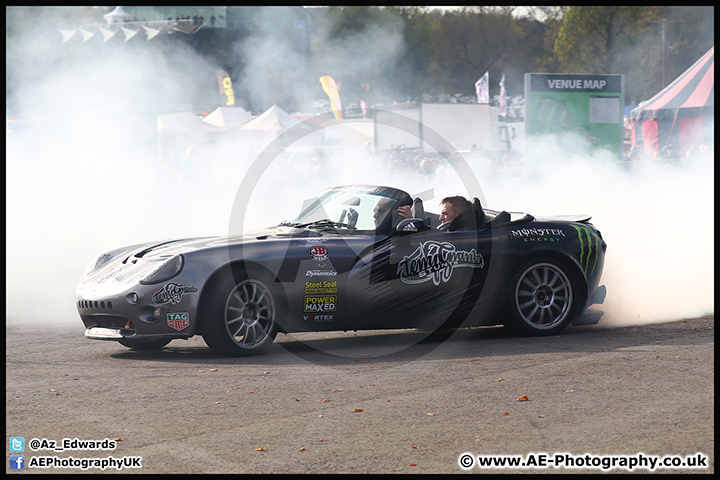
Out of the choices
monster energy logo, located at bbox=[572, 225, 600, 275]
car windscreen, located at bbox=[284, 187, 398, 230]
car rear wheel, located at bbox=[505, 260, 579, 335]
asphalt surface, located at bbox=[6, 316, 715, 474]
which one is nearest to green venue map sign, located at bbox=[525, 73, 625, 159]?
monster energy logo, located at bbox=[572, 225, 600, 275]

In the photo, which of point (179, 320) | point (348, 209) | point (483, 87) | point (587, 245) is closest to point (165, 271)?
point (179, 320)

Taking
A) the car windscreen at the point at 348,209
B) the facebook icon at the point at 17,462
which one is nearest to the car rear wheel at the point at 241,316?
the car windscreen at the point at 348,209

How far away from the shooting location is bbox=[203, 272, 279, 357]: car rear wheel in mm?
6203

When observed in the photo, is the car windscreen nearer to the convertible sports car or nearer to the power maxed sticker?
the convertible sports car

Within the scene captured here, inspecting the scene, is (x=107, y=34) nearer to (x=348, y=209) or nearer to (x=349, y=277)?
(x=348, y=209)

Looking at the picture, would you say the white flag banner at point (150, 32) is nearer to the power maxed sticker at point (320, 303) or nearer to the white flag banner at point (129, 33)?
the white flag banner at point (129, 33)

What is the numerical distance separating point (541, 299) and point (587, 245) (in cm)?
69

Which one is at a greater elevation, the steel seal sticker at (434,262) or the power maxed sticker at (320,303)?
the steel seal sticker at (434,262)

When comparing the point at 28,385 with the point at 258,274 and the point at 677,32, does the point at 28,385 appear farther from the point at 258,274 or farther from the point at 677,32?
the point at 677,32

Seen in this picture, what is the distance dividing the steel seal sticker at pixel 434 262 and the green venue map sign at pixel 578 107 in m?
14.2

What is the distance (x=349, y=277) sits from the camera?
21.4 ft

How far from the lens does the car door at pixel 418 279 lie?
6.60m
